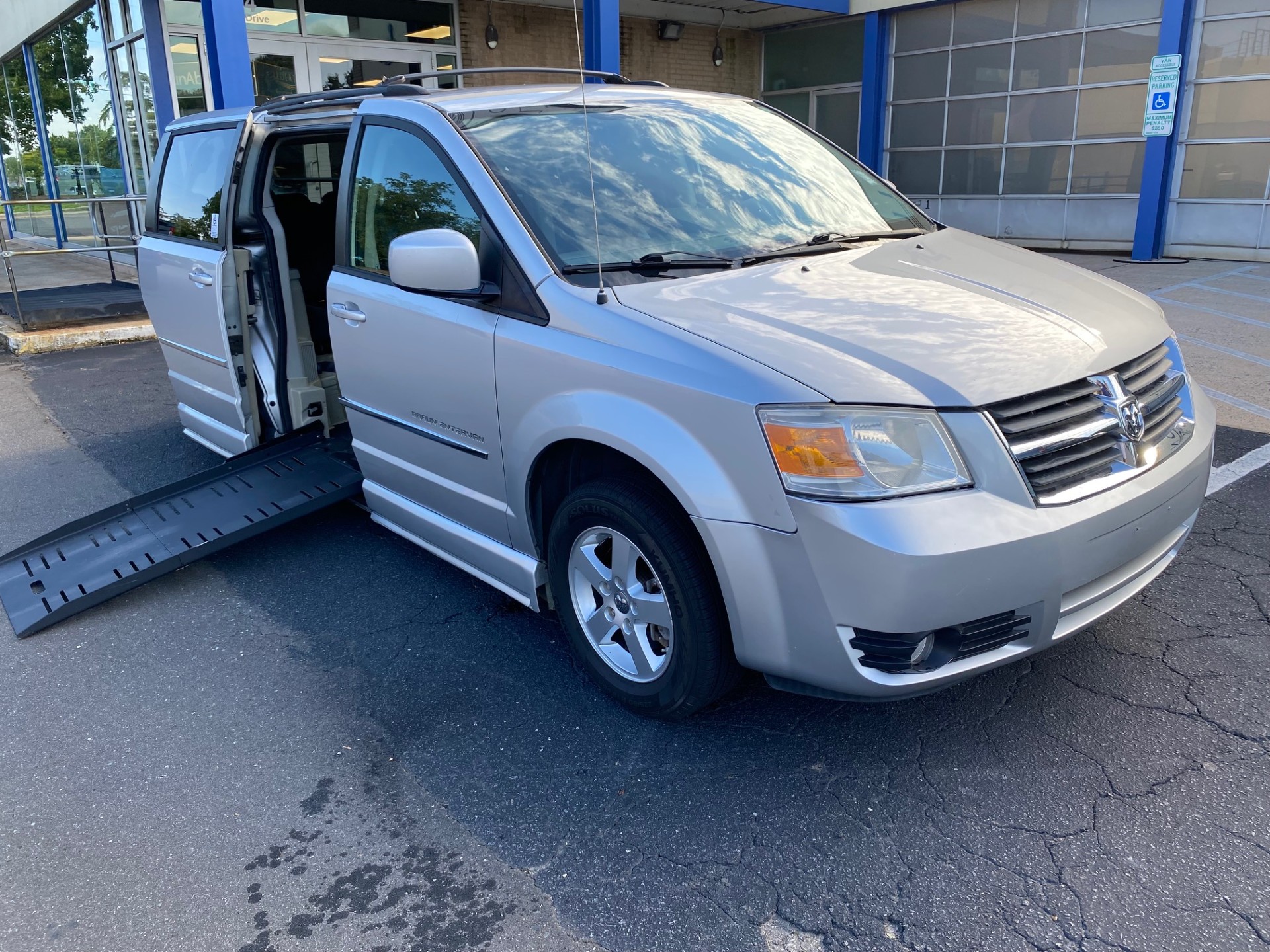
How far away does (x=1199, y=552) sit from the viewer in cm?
402

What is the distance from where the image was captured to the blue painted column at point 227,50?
9.06 metres

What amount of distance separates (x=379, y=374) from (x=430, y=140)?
3.03ft

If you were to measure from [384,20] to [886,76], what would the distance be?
825 cm

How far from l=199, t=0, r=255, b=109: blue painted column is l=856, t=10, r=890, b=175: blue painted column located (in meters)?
10.4

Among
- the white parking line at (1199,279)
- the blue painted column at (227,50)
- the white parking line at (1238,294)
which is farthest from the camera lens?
the white parking line at (1199,279)

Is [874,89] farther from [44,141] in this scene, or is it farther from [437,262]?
[44,141]

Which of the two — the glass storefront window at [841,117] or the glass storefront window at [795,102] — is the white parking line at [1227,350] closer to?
the glass storefront window at [841,117]

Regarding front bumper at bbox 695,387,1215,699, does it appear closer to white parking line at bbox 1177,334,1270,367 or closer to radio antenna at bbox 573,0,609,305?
radio antenna at bbox 573,0,609,305

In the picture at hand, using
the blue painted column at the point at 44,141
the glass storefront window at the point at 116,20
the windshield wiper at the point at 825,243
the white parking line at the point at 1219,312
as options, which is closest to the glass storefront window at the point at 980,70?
the white parking line at the point at 1219,312

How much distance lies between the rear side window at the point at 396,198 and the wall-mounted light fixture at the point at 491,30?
11926 mm

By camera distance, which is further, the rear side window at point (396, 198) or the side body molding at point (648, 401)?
the rear side window at point (396, 198)

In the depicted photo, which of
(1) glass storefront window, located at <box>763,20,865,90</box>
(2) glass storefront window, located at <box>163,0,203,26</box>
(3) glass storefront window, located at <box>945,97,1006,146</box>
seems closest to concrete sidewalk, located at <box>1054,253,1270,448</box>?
(3) glass storefront window, located at <box>945,97,1006,146</box>

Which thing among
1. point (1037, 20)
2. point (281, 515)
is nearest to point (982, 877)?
point (281, 515)

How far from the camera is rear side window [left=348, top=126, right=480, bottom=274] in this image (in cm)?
345
